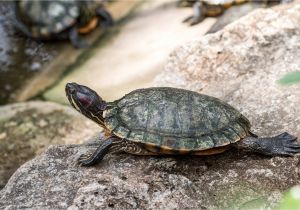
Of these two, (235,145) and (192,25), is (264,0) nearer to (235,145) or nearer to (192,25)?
(192,25)

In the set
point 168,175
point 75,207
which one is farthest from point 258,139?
point 75,207

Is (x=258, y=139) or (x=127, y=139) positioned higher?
(x=127, y=139)

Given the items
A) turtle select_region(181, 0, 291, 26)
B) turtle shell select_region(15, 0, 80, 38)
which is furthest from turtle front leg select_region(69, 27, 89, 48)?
turtle select_region(181, 0, 291, 26)

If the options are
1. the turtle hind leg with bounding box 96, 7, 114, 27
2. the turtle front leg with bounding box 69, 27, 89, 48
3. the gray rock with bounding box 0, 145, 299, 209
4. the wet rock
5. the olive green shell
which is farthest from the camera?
the turtle hind leg with bounding box 96, 7, 114, 27

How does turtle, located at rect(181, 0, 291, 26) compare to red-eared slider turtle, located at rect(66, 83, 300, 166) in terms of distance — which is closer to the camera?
red-eared slider turtle, located at rect(66, 83, 300, 166)

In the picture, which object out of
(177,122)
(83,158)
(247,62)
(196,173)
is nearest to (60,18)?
(247,62)

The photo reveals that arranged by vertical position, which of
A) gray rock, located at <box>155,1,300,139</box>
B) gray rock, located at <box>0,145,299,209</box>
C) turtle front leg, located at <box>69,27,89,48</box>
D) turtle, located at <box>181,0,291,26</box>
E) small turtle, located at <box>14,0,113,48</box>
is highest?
gray rock, located at <box>0,145,299,209</box>

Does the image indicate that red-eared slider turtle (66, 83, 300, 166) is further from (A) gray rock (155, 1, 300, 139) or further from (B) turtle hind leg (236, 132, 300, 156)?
(A) gray rock (155, 1, 300, 139)

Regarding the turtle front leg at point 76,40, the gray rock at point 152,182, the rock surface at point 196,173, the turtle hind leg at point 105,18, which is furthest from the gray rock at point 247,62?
the turtle hind leg at point 105,18
